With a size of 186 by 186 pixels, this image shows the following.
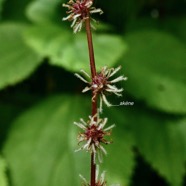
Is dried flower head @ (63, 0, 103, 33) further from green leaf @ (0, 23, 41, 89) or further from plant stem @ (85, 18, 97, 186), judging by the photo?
green leaf @ (0, 23, 41, 89)

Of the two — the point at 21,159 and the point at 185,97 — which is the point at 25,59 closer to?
the point at 21,159

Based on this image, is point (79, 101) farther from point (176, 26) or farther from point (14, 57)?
point (176, 26)

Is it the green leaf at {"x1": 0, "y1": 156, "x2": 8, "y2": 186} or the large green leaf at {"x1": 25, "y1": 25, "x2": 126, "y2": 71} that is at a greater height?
the large green leaf at {"x1": 25, "y1": 25, "x2": 126, "y2": 71}

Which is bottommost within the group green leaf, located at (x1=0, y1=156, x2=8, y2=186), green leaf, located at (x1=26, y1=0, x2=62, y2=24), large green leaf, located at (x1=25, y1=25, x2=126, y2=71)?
green leaf, located at (x1=0, y1=156, x2=8, y2=186)

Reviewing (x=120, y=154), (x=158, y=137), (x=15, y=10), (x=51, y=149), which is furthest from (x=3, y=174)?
(x=15, y=10)

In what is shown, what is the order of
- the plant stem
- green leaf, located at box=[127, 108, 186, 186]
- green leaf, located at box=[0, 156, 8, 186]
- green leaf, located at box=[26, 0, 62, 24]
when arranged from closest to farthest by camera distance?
1. the plant stem
2. green leaf, located at box=[0, 156, 8, 186]
3. green leaf, located at box=[127, 108, 186, 186]
4. green leaf, located at box=[26, 0, 62, 24]

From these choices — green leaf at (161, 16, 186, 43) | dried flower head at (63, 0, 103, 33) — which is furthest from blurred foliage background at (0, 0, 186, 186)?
dried flower head at (63, 0, 103, 33)

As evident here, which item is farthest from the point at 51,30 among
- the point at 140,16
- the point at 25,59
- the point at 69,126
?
the point at 140,16

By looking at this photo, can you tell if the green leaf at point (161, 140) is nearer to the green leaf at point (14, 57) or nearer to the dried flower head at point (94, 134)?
the green leaf at point (14, 57)
